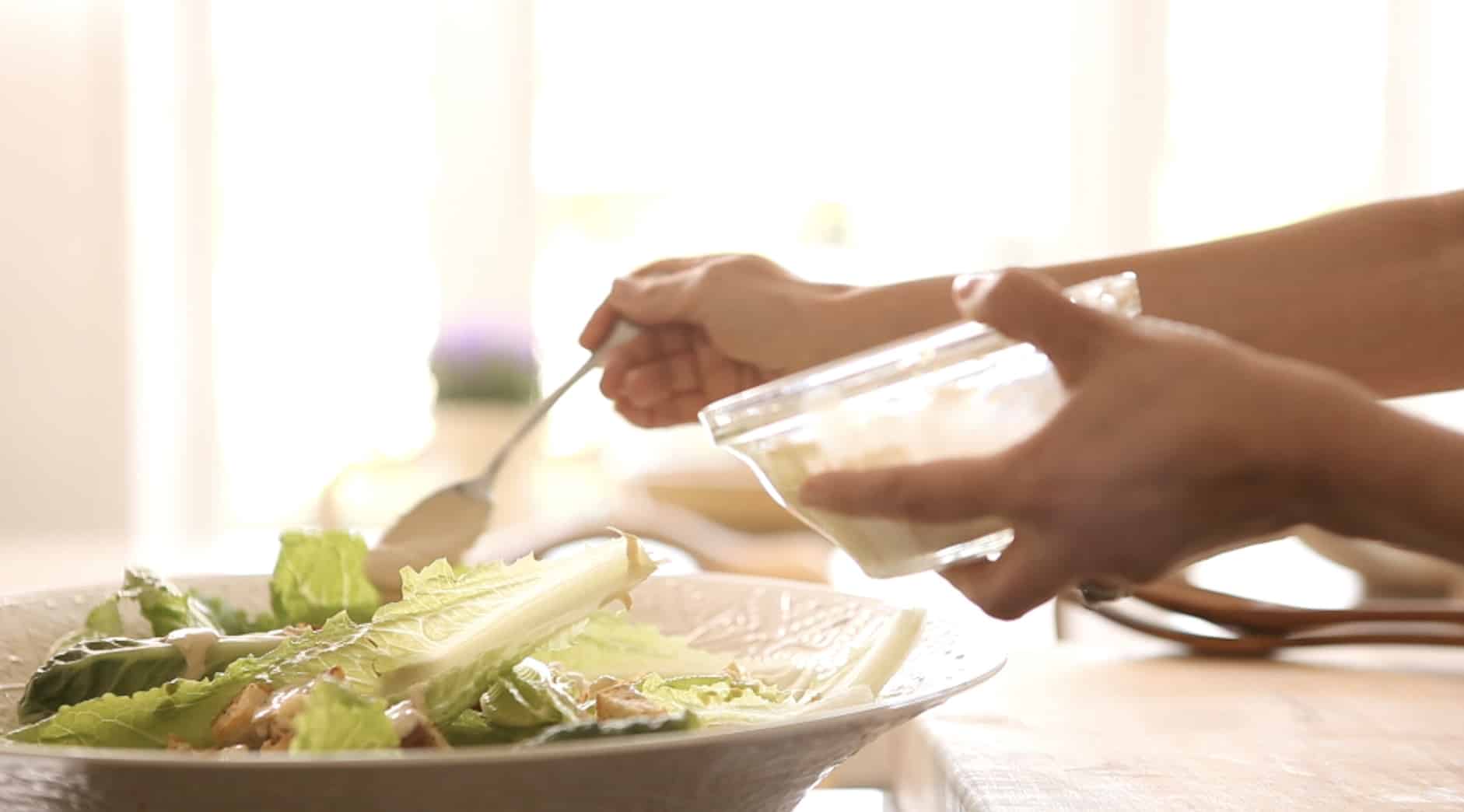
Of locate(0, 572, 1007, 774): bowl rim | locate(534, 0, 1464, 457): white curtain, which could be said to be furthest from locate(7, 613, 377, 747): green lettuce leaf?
locate(534, 0, 1464, 457): white curtain

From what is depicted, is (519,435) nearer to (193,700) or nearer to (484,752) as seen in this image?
(193,700)

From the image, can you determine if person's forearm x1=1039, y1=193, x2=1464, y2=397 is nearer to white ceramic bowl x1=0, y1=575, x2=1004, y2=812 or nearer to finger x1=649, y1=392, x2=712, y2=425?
finger x1=649, y1=392, x2=712, y2=425

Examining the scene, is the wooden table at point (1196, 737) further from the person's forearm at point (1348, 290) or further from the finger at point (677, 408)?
the finger at point (677, 408)

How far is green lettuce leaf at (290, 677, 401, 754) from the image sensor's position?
49cm

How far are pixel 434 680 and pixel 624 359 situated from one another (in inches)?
27.2

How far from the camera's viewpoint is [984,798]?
2.23 ft

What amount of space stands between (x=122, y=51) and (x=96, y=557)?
142 centimetres

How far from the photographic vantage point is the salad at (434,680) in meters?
0.60

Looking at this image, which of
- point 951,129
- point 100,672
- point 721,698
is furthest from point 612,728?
point 951,129

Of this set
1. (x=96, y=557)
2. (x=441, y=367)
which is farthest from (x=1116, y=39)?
(x=96, y=557)

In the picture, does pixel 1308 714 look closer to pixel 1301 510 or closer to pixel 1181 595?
pixel 1181 595

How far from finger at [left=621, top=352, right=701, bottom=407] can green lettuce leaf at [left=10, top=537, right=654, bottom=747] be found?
0.60 metres

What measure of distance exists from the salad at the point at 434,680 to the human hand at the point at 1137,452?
0.40 feet

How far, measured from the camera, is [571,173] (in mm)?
4684
